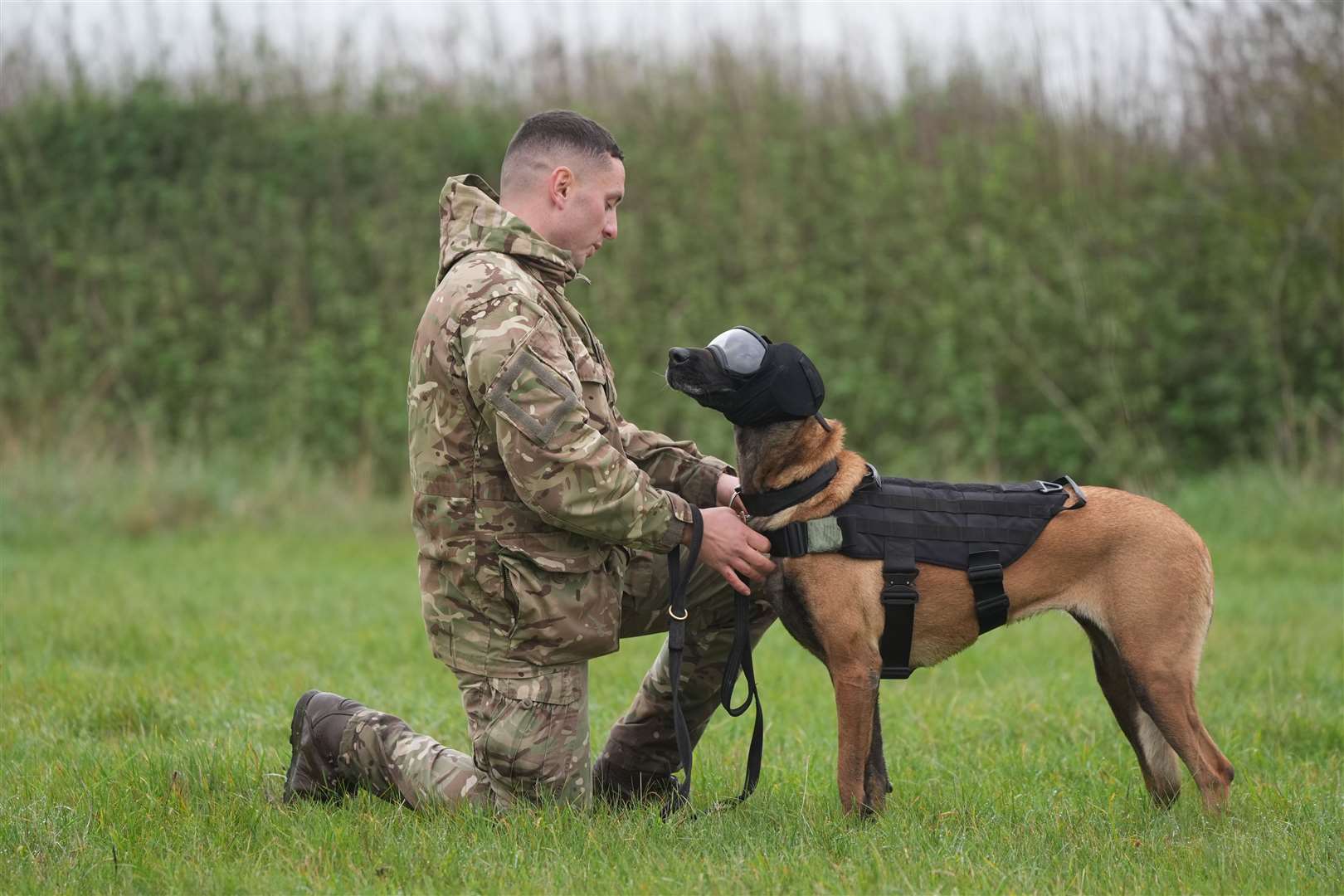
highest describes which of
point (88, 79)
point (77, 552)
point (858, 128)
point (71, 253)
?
point (88, 79)

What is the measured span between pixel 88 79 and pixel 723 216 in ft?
24.0

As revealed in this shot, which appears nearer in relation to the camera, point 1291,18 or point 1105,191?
point 1291,18

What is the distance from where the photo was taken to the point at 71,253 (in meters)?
14.1

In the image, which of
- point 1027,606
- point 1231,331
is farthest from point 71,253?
point 1027,606

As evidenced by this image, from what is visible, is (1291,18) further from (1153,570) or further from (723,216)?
(1153,570)

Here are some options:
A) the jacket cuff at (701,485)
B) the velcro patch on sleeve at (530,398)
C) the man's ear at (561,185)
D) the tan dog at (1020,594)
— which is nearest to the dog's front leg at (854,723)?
the tan dog at (1020,594)

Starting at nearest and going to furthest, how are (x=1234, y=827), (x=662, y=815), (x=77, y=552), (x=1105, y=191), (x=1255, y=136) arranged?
(x=1234, y=827), (x=662, y=815), (x=77, y=552), (x=1255, y=136), (x=1105, y=191)

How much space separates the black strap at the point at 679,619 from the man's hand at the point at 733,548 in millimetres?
23

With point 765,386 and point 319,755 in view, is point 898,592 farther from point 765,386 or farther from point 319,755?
point 319,755

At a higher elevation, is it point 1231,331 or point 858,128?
point 858,128

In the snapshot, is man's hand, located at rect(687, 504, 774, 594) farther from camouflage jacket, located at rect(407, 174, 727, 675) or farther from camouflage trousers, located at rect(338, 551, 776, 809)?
camouflage trousers, located at rect(338, 551, 776, 809)

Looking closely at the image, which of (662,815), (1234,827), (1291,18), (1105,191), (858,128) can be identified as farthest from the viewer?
(858,128)

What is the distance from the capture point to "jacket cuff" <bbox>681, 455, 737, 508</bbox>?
4453 mm

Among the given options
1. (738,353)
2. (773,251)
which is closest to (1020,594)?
(738,353)
